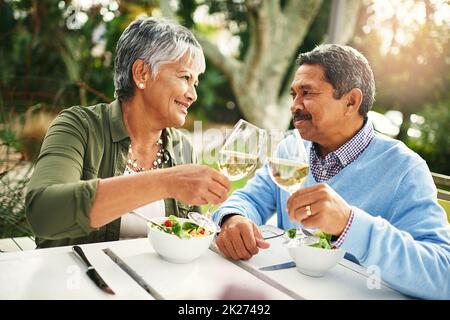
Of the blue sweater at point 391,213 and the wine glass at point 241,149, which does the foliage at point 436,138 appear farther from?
the wine glass at point 241,149

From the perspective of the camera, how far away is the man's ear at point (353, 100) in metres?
1.71

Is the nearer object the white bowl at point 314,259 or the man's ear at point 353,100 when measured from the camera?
the white bowl at point 314,259

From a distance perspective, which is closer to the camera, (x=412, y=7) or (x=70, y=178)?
(x=70, y=178)

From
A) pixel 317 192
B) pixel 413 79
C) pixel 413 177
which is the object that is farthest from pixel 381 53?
pixel 317 192

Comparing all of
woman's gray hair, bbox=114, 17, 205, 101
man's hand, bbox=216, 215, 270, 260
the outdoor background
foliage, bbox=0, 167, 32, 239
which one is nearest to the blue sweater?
man's hand, bbox=216, 215, 270, 260

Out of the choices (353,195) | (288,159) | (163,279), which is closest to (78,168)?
(163,279)

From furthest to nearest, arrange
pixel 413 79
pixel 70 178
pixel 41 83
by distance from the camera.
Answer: pixel 413 79 → pixel 41 83 → pixel 70 178

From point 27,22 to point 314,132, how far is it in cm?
308

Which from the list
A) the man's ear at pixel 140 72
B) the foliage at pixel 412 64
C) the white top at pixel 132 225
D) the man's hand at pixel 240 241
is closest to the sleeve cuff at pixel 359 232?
the man's hand at pixel 240 241

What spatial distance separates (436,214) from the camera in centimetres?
132

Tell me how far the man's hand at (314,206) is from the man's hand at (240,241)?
29 centimetres

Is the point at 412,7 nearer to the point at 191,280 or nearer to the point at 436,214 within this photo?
the point at 436,214

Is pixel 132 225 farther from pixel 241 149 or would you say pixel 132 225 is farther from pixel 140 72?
pixel 241 149

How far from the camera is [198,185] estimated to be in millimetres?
1164
